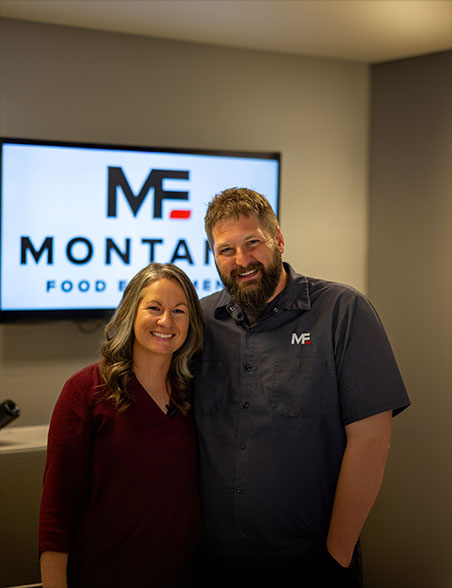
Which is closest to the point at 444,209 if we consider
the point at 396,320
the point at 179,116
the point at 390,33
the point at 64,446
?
the point at 396,320

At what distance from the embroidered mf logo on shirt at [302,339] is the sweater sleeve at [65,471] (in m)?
0.62

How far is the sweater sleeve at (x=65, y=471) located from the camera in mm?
1733

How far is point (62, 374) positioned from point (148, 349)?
137 centimetres

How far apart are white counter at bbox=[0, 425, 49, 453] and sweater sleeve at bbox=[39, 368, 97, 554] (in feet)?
3.55

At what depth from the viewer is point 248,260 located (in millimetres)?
1939

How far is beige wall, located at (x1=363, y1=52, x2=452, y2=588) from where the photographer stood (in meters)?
3.22

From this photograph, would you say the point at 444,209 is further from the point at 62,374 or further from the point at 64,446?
the point at 64,446

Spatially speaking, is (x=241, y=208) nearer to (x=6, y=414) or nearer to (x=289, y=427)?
(x=289, y=427)

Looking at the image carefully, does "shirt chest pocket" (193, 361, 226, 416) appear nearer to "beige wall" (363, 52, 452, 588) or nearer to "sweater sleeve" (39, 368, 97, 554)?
"sweater sleeve" (39, 368, 97, 554)

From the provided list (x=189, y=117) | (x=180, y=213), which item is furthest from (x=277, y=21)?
(x=180, y=213)

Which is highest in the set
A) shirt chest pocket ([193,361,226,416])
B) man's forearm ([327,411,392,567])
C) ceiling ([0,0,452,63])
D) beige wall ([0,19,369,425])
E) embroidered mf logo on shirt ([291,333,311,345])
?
ceiling ([0,0,452,63])

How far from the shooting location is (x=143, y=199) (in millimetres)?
3105

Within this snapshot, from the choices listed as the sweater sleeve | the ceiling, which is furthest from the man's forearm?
the ceiling

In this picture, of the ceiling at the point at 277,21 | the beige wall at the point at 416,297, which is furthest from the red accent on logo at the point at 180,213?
the beige wall at the point at 416,297
